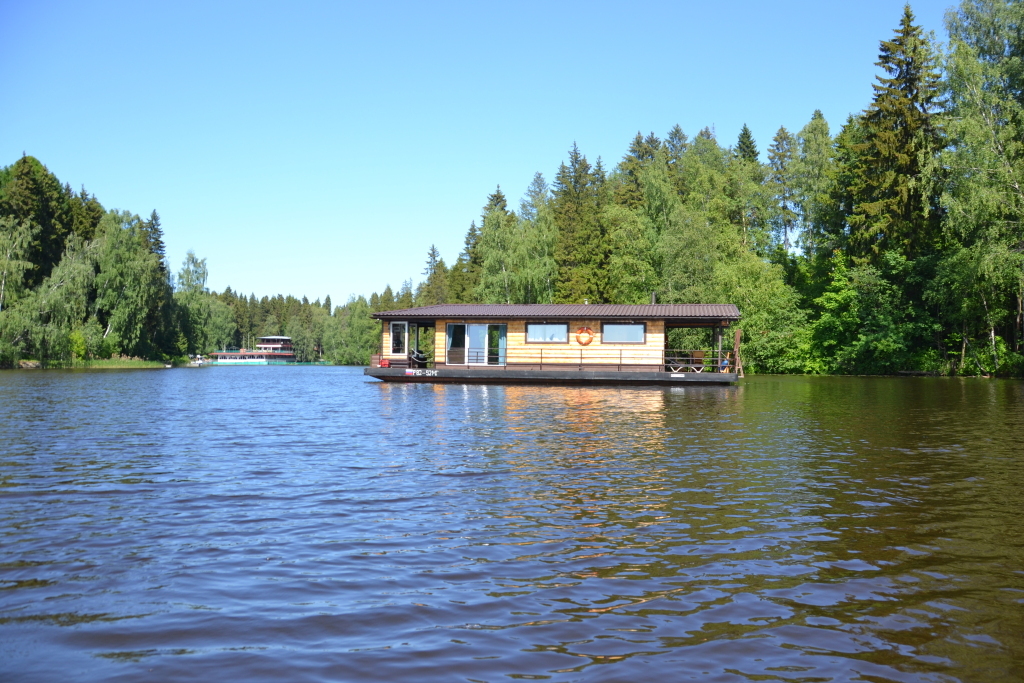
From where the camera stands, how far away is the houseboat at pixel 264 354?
142587 millimetres

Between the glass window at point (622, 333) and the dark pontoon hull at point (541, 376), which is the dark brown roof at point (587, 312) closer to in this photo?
the glass window at point (622, 333)

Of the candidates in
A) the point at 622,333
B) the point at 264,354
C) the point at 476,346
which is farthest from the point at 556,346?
the point at 264,354

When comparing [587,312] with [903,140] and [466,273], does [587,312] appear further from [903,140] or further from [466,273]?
[466,273]

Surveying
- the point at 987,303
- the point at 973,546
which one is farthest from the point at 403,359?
the point at 973,546

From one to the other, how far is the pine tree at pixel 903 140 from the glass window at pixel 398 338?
91.8 feet

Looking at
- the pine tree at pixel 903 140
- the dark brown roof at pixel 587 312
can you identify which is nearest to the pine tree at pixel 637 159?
the pine tree at pixel 903 140

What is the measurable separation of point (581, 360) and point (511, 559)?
1157 inches

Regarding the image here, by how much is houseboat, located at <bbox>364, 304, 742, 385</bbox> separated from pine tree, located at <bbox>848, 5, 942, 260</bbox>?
1610 centimetres

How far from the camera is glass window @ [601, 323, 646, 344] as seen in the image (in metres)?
35.6

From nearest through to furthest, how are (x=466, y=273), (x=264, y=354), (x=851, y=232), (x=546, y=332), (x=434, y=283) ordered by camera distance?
(x=546, y=332), (x=851, y=232), (x=466, y=273), (x=434, y=283), (x=264, y=354)

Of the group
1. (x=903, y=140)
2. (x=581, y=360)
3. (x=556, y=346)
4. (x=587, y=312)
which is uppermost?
(x=903, y=140)

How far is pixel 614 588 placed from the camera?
598 centimetres

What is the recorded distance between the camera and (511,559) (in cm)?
676

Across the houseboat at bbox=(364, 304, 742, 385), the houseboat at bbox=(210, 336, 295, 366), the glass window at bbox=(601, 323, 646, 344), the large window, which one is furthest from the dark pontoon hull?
the houseboat at bbox=(210, 336, 295, 366)
